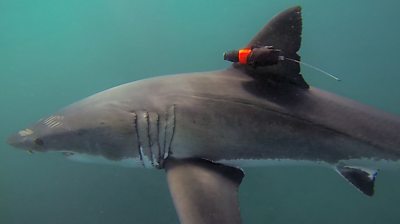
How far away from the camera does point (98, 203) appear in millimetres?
16469

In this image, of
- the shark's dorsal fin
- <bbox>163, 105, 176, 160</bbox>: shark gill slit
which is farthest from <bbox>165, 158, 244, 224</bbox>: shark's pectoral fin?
the shark's dorsal fin

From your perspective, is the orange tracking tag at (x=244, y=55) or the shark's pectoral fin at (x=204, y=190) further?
the orange tracking tag at (x=244, y=55)

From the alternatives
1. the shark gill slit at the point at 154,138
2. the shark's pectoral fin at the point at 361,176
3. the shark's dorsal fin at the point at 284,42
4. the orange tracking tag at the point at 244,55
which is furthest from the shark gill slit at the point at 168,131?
the shark's pectoral fin at the point at 361,176

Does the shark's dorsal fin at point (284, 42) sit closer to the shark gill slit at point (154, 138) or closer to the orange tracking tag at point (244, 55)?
the orange tracking tag at point (244, 55)

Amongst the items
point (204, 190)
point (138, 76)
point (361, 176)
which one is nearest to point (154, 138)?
point (204, 190)

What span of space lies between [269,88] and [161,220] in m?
11.9

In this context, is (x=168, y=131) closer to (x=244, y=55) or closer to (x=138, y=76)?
(x=244, y=55)

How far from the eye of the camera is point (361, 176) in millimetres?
4062

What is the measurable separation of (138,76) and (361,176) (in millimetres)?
30421

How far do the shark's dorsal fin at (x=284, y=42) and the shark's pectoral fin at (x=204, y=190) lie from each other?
1.11 m

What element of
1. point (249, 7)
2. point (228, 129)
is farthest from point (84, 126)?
point (249, 7)

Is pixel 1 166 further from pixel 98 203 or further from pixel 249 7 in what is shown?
pixel 249 7

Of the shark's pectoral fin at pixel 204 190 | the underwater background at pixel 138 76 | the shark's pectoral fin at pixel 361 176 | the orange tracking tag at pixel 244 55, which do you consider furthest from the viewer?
the underwater background at pixel 138 76

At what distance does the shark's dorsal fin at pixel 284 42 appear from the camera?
409 centimetres
